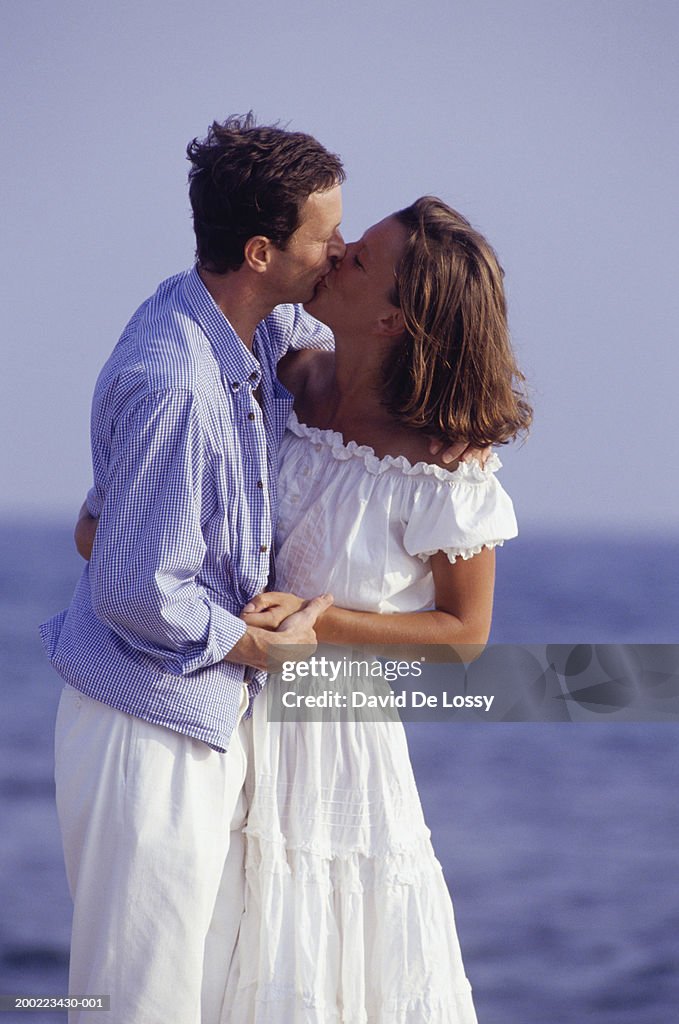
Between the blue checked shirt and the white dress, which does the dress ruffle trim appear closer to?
the white dress

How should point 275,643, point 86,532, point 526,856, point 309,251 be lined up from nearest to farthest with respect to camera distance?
point 275,643
point 309,251
point 86,532
point 526,856

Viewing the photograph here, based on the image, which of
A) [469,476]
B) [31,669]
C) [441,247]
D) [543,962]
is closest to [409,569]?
[469,476]

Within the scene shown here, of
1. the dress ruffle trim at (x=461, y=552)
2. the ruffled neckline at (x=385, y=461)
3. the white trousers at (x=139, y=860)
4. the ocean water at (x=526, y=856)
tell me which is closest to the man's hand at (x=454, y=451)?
the ruffled neckline at (x=385, y=461)

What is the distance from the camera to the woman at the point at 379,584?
2.21 metres

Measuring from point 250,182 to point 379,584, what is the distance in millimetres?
684

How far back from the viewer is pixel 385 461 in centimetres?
228

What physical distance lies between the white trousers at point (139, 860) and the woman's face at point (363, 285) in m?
A: 0.74

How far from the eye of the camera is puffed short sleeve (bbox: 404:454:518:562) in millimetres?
2242

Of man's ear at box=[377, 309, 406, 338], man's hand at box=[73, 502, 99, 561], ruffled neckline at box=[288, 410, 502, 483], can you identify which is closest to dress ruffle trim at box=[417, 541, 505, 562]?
ruffled neckline at box=[288, 410, 502, 483]

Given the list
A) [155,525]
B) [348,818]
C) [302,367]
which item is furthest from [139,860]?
[302,367]

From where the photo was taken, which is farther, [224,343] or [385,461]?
[385,461]

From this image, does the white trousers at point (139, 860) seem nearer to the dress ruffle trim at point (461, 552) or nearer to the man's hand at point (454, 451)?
the dress ruffle trim at point (461, 552)

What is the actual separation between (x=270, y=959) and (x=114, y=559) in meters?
0.72
